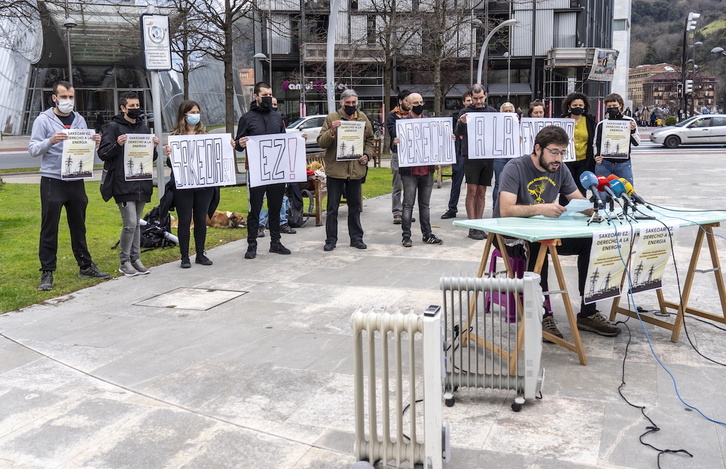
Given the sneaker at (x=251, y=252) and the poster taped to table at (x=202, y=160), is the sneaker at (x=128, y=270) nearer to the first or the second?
the poster taped to table at (x=202, y=160)

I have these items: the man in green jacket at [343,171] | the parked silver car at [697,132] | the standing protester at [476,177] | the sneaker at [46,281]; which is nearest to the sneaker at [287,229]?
the man in green jacket at [343,171]

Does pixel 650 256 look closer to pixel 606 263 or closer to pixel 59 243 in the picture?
pixel 606 263

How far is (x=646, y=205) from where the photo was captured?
5.92 metres

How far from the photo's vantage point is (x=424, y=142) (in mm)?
9984

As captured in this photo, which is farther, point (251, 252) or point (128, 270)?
point (251, 252)

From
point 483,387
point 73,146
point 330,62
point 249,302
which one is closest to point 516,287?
point 483,387

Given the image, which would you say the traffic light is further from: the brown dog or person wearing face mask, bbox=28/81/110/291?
person wearing face mask, bbox=28/81/110/291

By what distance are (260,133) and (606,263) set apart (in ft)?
18.6

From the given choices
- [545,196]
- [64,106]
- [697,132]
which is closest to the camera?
[545,196]

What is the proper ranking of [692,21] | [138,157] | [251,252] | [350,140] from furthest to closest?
[692,21]
[350,140]
[251,252]
[138,157]

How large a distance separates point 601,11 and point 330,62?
60.3 meters

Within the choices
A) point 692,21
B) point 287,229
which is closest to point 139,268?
point 287,229

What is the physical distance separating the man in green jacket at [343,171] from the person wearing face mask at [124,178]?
2.32 meters

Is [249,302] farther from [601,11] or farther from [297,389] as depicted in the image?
[601,11]
